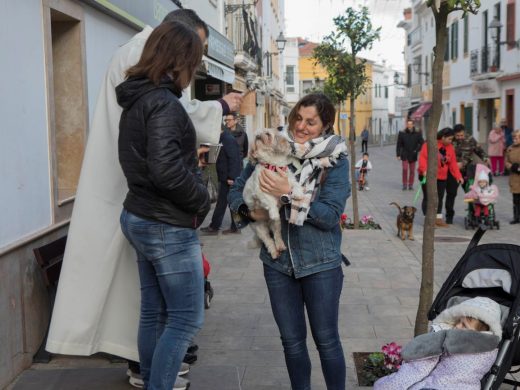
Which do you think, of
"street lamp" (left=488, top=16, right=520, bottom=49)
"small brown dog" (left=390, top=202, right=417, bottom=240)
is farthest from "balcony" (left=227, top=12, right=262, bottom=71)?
"small brown dog" (left=390, top=202, right=417, bottom=240)

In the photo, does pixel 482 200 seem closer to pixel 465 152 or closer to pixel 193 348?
pixel 465 152

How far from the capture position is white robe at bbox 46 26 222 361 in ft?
13.8

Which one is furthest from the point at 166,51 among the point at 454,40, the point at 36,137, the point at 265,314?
the point at 454,40

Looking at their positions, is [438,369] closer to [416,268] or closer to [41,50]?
[41,50]

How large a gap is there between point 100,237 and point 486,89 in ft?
99.1

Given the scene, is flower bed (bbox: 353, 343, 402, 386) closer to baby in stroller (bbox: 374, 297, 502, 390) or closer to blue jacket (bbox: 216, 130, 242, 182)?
baby in stroller (bbox: 374, 297, 502, 390)

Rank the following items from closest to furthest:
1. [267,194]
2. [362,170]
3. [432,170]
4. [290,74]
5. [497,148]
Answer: [267,194] < [432,170] < [362,170] < [497,148] < [290,74]

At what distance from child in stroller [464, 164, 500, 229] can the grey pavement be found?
1.02ft

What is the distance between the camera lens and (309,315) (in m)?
3.97

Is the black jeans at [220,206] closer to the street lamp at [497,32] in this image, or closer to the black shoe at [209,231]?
the black shoe at [209,231]

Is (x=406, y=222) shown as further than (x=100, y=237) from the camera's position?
Yes

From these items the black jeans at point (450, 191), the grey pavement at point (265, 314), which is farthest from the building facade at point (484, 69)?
the grey pavement at point (265, 314)

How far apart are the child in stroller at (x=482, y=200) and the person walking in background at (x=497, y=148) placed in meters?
11.8

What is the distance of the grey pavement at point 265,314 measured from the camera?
4.99 meters
